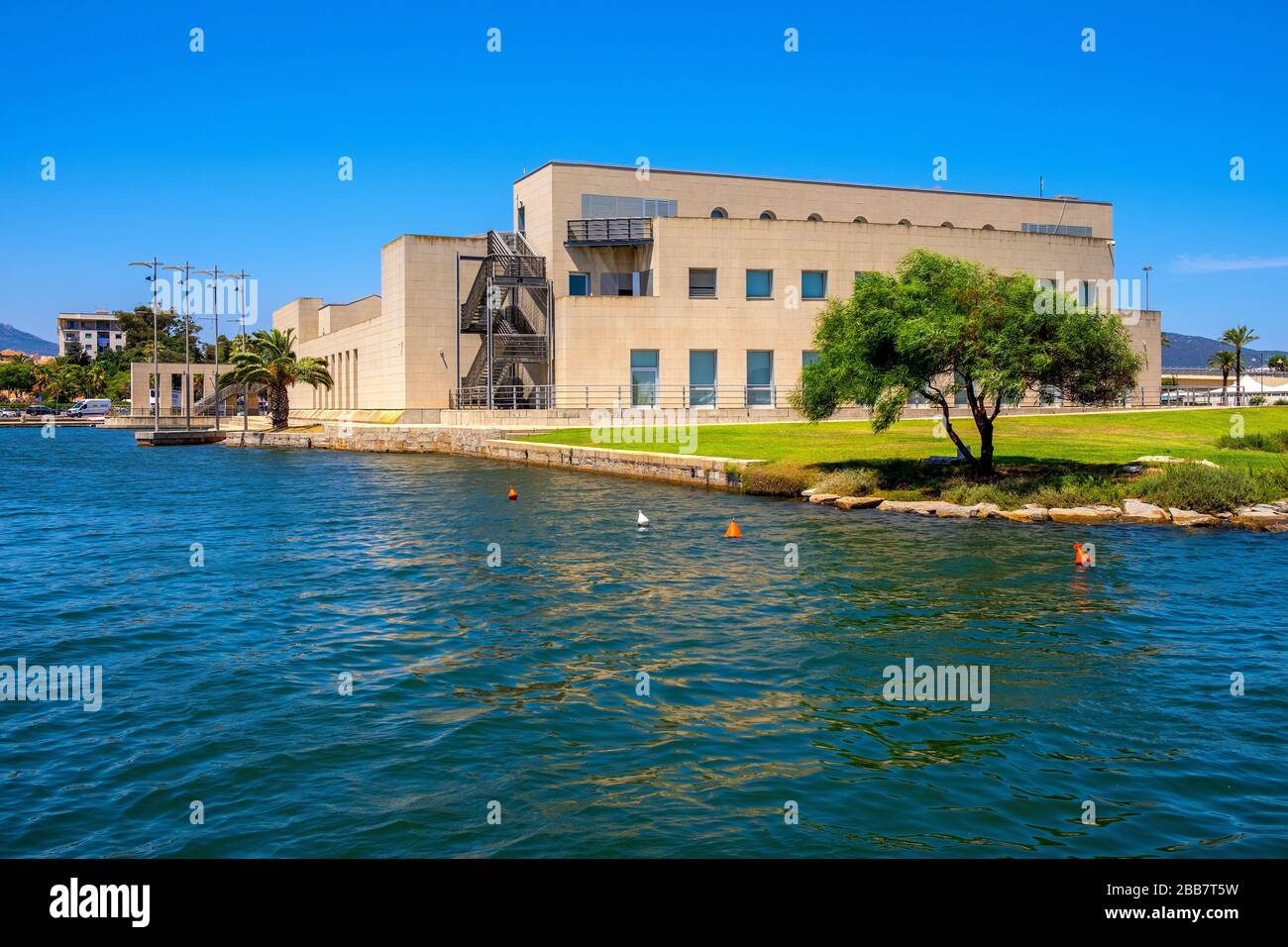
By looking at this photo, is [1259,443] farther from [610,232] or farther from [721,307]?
[610,232]

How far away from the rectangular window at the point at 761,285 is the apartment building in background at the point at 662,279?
0.28 feet

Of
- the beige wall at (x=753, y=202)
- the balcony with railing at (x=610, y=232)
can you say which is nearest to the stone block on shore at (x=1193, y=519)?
the beige wall at (x=753, y=202)

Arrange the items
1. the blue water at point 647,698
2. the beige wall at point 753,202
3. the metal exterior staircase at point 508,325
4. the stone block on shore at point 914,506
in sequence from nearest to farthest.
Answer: the blue water at point 647,698 → the stone block on shore at point 914,506 → the beige wall at point 753,202 → the metal exterior staircase at point 508,325

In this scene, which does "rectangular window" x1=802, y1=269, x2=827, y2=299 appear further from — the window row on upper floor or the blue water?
the blue water

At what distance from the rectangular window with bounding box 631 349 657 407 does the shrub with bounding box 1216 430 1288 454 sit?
102 feet

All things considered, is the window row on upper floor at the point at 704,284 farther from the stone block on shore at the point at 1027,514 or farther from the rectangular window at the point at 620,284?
the stone block on shore at the point at 1027,514

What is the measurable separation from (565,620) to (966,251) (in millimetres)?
57602

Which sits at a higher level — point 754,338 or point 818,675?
point 754,338

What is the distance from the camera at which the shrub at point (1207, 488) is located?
26781mm

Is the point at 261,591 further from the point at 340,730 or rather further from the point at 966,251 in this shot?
the point at 966,251

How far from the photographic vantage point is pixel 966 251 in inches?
2616

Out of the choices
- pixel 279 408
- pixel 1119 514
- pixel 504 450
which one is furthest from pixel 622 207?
pixel 1119 514

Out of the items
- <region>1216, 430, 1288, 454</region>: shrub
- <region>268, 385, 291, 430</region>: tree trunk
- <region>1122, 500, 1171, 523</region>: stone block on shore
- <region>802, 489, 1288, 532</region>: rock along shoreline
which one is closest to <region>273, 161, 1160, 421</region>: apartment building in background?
<region>268, 385, 291, 430</region>: tree trunk
